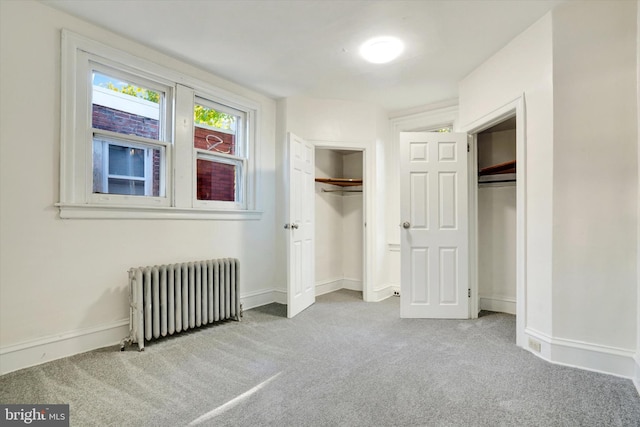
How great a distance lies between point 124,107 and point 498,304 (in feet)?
13.9

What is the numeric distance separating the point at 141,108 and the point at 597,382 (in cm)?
396

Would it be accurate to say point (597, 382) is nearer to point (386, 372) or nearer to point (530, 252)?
point (530, 252)

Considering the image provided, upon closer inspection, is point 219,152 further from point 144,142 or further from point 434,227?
point 434,227

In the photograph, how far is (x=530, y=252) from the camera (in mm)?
2545

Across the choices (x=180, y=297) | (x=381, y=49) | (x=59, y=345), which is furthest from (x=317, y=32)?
(x=59, y=345)

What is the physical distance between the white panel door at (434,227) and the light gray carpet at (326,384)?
20.6 inches

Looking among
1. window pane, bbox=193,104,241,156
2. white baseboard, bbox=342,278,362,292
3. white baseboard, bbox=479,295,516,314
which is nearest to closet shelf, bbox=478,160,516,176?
white baseboard, bbox=479,295,516,314

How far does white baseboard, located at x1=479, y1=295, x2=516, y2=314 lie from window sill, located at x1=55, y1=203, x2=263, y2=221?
289 cm

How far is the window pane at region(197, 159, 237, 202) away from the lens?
3.37 meters

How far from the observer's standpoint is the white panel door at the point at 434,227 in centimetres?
340

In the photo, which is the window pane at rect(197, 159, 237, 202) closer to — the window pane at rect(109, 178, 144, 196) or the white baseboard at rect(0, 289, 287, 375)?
the window pane at rect(109, 178, 144, 196)

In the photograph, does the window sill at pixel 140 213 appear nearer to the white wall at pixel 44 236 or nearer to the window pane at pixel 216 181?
the white wall at pixel 44 236

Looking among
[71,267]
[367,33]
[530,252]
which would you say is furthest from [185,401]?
[367,33]

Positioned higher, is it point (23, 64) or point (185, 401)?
point (23, 64)
